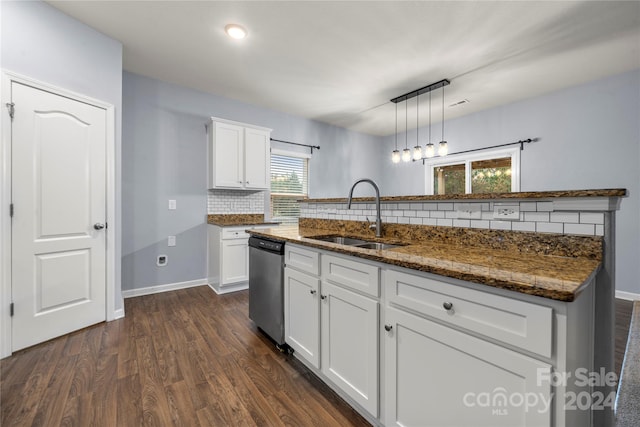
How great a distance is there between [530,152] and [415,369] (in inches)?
170

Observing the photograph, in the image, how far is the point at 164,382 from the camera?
1.68 metres

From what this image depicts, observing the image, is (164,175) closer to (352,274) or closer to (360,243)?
(360,243)

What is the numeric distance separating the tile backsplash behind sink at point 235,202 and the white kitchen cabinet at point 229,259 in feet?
1.41

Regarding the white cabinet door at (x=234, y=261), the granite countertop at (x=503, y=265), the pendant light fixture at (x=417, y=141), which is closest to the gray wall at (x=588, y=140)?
the pendant light fixture at (x=417, y=141)

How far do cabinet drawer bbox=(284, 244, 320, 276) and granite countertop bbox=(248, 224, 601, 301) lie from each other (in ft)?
0.37

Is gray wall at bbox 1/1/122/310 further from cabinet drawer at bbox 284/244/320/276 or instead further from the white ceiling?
cabinet drawer at bbox 284/244/320/276

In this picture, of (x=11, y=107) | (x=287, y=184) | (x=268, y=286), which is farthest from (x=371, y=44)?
(x=11, y=107)

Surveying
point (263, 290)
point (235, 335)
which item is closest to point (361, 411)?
point (263, 290)

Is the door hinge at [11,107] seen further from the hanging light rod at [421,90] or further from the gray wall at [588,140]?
the gray wall at [588,140]

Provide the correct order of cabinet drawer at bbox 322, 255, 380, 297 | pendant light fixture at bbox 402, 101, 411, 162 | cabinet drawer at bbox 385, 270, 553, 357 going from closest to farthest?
cabinet drawer at bbox 385, 270, 553, 357, cabinet drawer at bbox 322, 255, 380, 297, pendant light fixture at bbox 402, 101, 411, 162

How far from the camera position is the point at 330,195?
5.41 meters

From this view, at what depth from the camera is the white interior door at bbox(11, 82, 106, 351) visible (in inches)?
80.6

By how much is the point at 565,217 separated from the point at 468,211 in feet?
1.38

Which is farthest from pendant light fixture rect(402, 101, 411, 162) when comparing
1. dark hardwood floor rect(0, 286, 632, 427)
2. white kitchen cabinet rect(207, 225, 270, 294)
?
dark hardwood floor rect(0, 286, 632, 427)
